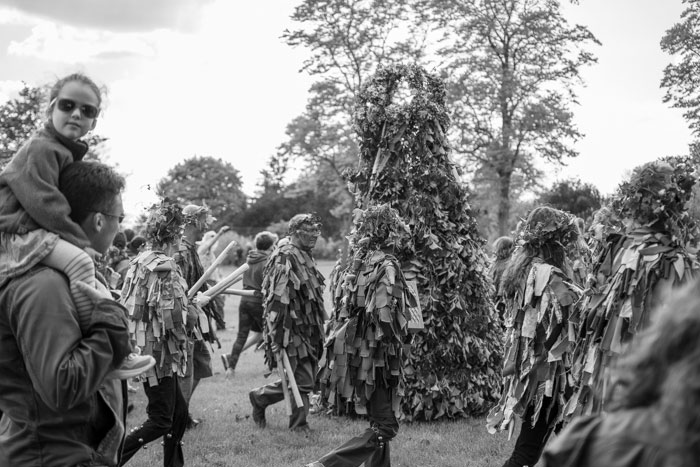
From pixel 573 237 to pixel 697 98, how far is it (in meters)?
9.03

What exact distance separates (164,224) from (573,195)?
31.5 meters

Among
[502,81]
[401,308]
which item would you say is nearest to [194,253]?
[401,308]

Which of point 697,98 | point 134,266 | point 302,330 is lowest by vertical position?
point 302,330

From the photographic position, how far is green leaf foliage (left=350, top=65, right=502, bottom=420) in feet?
26.3

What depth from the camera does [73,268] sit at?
8.09 feet

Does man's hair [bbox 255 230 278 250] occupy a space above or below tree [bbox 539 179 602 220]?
below

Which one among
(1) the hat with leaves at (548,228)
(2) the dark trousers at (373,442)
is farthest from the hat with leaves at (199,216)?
(1) the hat with leaves at (548,228)

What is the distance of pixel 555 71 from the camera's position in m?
24.9

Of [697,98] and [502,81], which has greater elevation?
[502,81]

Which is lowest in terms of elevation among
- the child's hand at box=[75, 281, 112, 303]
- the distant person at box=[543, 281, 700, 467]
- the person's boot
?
the person's boot

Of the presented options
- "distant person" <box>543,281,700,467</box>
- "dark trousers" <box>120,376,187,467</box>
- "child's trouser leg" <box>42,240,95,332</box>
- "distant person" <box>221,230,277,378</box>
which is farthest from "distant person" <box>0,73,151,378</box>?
"distant person" <box>221,230,277,378</box>

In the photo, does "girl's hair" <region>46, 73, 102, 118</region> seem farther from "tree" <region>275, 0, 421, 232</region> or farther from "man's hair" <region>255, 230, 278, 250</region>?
"tree" <region>275, 0, 421, 232</region>

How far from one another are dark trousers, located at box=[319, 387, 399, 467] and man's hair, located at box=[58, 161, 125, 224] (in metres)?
3.45

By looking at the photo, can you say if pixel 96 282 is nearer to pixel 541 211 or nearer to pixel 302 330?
pixel 541 211
